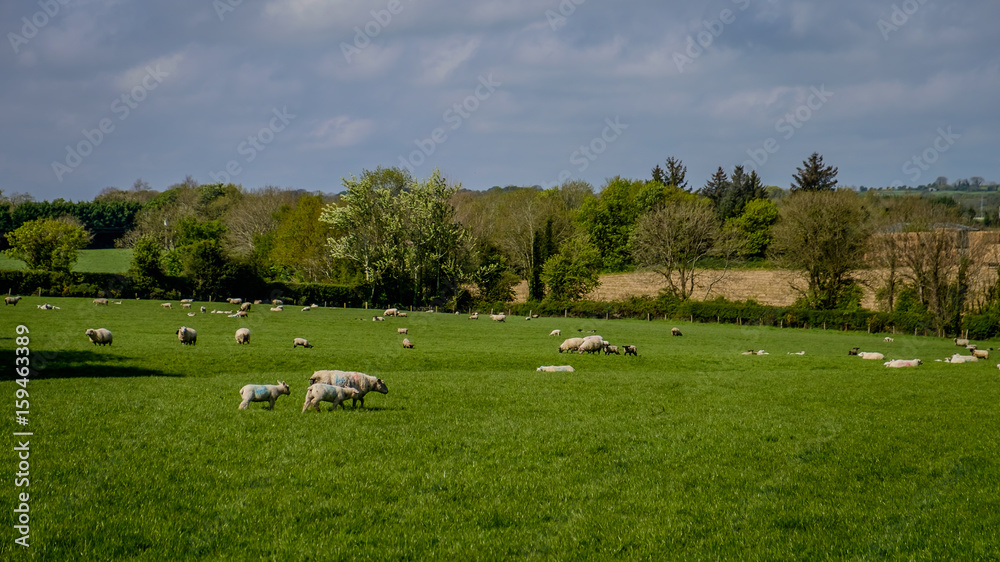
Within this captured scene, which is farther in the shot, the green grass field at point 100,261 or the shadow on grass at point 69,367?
the green grass field at point 100,261

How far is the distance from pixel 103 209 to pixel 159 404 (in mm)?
154318

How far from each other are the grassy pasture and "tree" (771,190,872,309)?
5660cm

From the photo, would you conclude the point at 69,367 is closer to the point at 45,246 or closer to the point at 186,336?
the point at 186,336

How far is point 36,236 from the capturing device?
255 feet

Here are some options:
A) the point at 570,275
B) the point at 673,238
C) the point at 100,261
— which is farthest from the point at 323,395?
the point at 100,261

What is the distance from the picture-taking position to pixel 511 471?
1162 centimetres

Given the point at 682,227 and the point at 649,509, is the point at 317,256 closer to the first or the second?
the point at 682,227

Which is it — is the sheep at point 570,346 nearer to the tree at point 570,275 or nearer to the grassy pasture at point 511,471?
the grassy pasture at point 511,471

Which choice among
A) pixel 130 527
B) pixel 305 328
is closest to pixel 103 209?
pixel 305 328

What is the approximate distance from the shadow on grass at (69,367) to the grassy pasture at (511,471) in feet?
0.83

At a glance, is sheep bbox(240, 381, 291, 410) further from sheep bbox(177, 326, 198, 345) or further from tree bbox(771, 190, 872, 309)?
tree bbox(771, 190, 872, 309)

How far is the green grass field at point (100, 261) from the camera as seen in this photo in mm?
108963

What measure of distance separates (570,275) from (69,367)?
71231 millimetres

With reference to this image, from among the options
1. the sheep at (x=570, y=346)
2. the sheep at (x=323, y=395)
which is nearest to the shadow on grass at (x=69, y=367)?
the sheep at (x=323, y=395)
